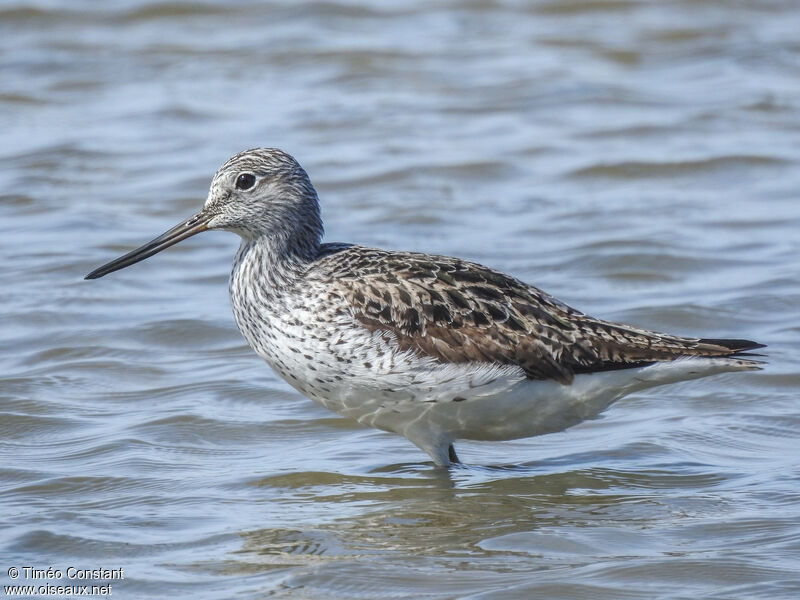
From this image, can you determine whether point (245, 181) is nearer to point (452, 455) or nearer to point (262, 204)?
point (262, 204)

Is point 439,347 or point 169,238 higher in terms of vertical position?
point 169,238

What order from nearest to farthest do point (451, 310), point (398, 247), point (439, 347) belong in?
1. point (439, 347)
2. point (451, 310)
3. point (398, 247)

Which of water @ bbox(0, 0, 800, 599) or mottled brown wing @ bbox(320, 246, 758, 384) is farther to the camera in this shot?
mottled brown wing @ bbox(320, 246, 758, 384)

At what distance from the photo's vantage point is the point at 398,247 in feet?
42.9

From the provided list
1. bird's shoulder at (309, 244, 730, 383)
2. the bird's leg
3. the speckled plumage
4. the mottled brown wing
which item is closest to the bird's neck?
the speckled plumage

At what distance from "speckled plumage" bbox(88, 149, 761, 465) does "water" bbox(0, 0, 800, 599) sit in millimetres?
494

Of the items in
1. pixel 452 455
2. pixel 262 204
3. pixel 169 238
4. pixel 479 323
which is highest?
pixel 262 204

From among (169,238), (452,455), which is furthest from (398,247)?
(452,455)

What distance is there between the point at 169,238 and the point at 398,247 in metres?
4.05

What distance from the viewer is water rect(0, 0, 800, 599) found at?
7.47 metres

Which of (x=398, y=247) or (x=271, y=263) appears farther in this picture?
(x=398, y=247)

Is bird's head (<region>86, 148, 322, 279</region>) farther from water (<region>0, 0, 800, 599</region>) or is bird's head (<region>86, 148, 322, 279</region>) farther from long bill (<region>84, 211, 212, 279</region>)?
water (<region>0, 0, 800, 599</region>)

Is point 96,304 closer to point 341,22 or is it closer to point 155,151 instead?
point 155,151

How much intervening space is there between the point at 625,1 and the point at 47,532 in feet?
52.3
